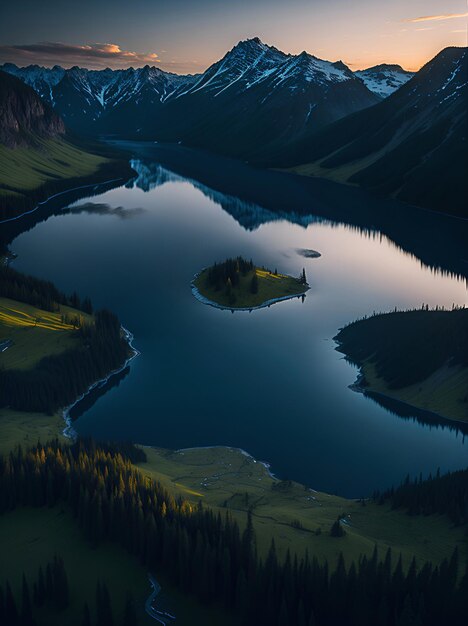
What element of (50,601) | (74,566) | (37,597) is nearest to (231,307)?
(74,566)

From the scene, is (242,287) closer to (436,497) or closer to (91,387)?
(91,387)

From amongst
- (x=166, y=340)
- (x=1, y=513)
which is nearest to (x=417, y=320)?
(x=166, y=340)

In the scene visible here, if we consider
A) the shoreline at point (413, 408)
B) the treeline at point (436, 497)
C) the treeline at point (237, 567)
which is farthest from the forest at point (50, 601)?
the shoreline at point (413, 408)

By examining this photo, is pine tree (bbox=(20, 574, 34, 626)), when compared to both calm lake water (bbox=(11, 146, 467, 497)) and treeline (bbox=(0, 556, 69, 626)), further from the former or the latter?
calm lake water (bbox=(11, 146, 467, 497))

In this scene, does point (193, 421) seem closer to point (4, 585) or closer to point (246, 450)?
point (246, 450)

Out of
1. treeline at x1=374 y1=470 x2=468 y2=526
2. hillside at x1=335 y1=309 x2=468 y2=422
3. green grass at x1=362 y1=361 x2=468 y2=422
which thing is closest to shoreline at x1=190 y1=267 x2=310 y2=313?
hillside at x1=335 y1=309 x2=468 y2=422
